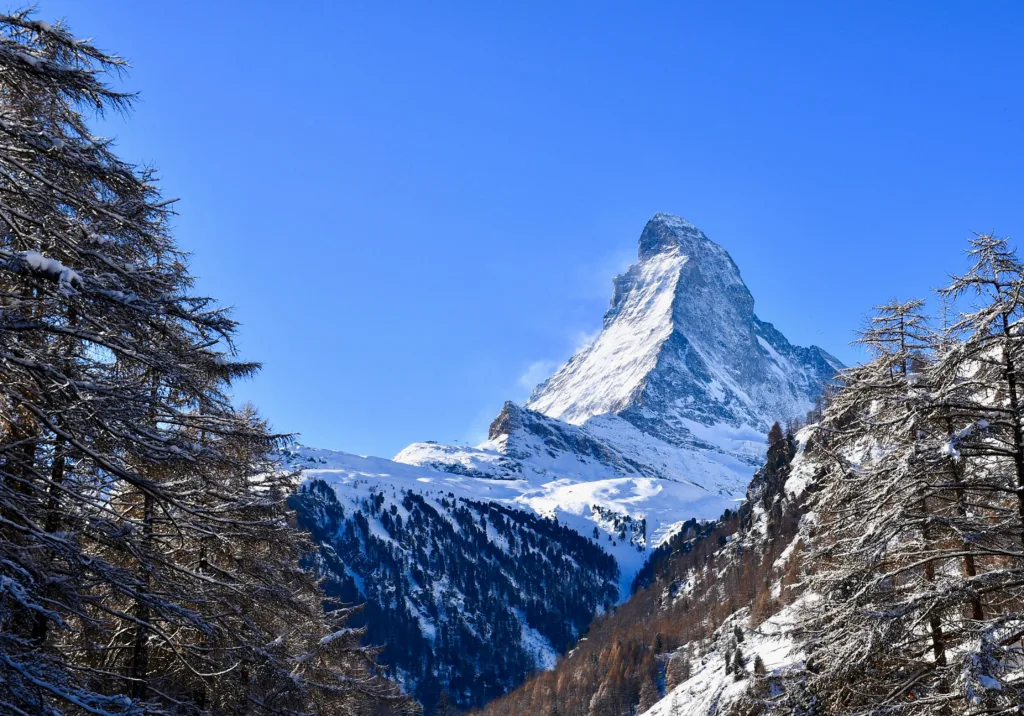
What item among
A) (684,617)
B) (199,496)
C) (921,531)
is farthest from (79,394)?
(684,617)

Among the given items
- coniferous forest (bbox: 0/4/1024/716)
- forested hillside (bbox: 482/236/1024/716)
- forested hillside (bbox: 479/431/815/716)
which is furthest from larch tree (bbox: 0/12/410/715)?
forested hillside (bbox: 479/431/815/716)

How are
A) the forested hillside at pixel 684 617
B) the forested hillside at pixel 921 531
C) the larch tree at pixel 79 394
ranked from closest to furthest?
the larch tree at pixel 79 394 < the forested hillside at pixel 921 531 < the forested hillside at pixel 684 617

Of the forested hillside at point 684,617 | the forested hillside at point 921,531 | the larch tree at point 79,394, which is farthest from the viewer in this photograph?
the forested hillside at point 684,617

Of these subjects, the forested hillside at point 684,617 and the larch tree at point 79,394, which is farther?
the forested hillside at point 684,617

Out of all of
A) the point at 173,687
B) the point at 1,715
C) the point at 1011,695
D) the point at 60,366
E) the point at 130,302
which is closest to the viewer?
the point at 1,715

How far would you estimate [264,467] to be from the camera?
15664mm

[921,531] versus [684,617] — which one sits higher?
[684,617]

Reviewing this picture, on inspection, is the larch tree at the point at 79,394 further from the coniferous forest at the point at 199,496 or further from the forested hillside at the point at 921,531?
the forested hillside at the point at 921,531

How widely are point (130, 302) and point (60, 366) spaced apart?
1.29 meters

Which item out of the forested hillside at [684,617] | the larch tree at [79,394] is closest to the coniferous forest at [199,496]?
the larch tree at [79,394]

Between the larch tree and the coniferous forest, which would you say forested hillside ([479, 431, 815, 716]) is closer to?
the coniferous forest

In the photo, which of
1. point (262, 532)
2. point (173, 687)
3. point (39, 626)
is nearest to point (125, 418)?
point (39, 626)

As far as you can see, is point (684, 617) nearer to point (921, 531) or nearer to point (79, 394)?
point (921, 531)

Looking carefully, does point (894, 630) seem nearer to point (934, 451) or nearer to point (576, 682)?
point (934, 451)
